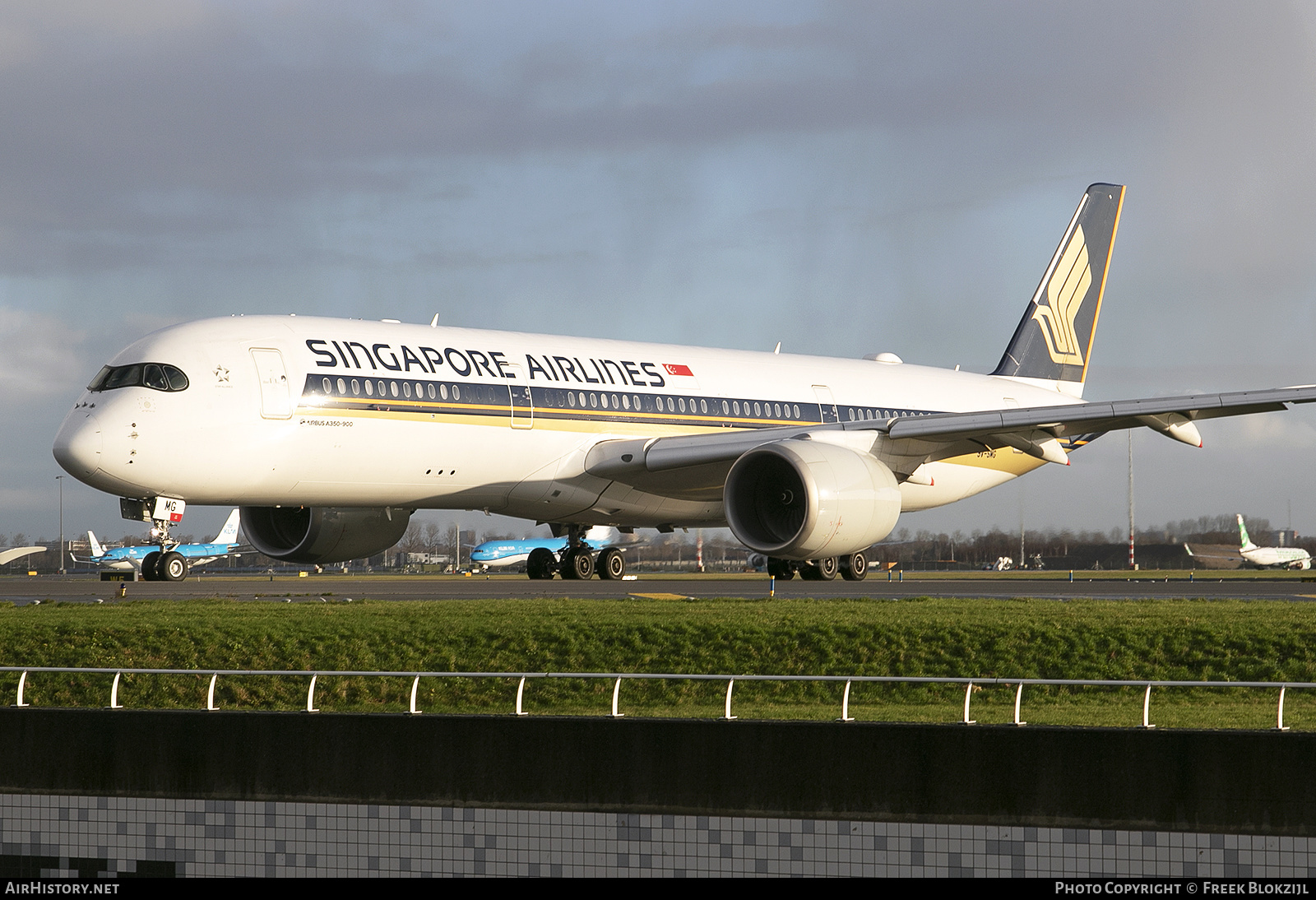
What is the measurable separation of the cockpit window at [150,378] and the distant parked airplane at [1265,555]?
219 feet

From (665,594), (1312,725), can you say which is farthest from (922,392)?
(1312,725)

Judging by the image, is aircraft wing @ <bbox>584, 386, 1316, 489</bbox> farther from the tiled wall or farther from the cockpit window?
the tiled wall

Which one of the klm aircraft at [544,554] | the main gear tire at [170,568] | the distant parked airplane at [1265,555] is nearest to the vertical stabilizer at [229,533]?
the klm aircraft at [544,554]

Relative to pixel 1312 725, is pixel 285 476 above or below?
above

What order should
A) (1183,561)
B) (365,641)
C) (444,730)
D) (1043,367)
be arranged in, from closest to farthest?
(444,730)
(365,641)
(1043,367)
(1183,561)

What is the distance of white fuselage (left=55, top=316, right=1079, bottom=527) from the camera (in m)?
21.5

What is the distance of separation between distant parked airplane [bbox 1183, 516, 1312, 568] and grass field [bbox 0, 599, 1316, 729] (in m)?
65.1

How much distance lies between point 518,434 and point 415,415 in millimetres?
2061

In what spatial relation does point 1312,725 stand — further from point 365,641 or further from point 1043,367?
point 1043,367

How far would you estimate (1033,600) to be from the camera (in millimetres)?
20125

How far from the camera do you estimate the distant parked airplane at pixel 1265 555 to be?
8312 cm

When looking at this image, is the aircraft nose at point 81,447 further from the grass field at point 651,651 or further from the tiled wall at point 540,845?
the tiled wall at point 540,845

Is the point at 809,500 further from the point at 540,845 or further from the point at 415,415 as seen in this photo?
the point at 540,845

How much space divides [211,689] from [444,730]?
6.47ft
